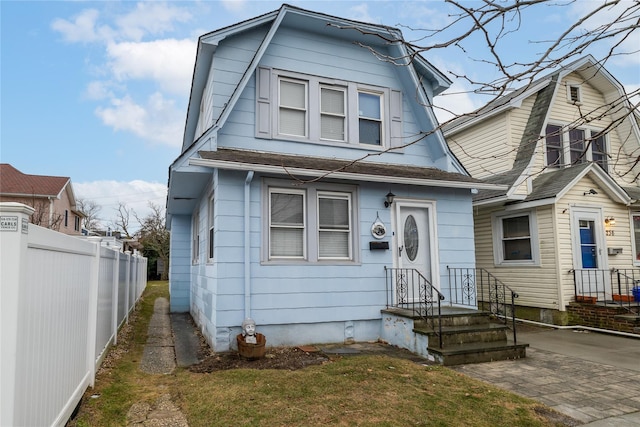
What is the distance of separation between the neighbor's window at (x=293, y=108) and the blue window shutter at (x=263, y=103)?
31cm

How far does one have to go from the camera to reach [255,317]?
7098 mm

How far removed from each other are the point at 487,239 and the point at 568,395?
7924 mm

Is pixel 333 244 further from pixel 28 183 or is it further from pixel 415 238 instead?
pixel 28 183

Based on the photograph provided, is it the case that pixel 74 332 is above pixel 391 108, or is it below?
below

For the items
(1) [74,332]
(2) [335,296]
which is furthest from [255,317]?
(1) [74,332]

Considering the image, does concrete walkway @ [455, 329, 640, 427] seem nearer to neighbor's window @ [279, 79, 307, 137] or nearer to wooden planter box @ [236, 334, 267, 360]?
wooden planter box @ [236, 334, 267, 360]

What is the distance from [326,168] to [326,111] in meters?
1.73

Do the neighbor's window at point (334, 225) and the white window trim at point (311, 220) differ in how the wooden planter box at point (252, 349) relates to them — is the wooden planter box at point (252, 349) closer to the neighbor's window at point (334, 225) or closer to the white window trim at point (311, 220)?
the white window trim at point (311, 220)

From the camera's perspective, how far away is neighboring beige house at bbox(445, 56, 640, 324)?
10477 millimetres

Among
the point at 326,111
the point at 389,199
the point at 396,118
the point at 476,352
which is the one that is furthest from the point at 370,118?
the point at 476,352

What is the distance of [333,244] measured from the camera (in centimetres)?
797

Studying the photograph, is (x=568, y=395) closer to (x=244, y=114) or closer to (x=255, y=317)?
(x=255, y=317)

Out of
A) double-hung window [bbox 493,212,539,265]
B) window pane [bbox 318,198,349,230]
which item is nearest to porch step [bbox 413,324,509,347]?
window pane [bbox 318,198,349,230]

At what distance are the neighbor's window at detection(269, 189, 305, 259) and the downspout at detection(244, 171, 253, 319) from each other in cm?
47
